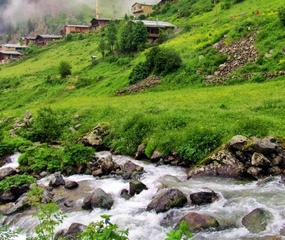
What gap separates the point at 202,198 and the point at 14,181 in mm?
11823

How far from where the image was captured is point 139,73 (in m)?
48.8

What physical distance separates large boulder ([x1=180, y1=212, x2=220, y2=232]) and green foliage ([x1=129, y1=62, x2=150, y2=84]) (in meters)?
36.1

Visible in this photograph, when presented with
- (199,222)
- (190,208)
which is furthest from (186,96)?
(199,222)

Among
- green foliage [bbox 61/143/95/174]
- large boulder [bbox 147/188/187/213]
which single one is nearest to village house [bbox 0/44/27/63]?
green foliage [bbox 61/143/95/174]

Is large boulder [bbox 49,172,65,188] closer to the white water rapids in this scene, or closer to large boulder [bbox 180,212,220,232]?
the white water rapids

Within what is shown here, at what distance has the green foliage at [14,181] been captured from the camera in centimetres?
2077

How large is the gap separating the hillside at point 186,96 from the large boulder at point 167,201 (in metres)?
6.03

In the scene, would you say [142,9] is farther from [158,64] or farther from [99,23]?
[158,64]

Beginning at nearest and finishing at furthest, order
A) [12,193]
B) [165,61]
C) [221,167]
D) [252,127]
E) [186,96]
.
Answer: [221,167] → [12,193] → [252,127] → [186,96] → [165,61]

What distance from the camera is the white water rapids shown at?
42.8 feet

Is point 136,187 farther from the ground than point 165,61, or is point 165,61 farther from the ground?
Result: point 165,61

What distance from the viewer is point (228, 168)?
18.8 meters

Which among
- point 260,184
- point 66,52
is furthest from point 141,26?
point 260,184

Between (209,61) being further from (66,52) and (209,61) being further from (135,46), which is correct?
(66,52)
